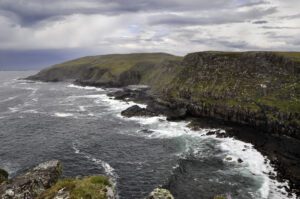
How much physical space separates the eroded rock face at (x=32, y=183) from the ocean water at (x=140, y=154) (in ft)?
37.1

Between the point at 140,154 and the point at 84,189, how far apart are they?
3416 centimetres

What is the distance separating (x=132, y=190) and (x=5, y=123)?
5979cm

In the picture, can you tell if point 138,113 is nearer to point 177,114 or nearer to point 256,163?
point 177,114

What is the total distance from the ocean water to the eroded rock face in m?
11.3

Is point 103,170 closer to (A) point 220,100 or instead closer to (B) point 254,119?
(B) point 254,119

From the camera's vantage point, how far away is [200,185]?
154ft

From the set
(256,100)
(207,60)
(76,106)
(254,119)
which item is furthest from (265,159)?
(76,106)

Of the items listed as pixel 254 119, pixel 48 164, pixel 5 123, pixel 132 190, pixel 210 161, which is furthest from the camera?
pixel 5 123

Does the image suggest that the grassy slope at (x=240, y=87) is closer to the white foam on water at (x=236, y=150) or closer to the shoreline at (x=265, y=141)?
the shoreline at (x=265, y=141)

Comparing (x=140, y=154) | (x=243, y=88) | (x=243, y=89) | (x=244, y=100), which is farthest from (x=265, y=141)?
(x=140, y=154)

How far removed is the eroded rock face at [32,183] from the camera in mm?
32438

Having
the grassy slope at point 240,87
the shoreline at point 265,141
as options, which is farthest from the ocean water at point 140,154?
the grassy slope at point 240,87

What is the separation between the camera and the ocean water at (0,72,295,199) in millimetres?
46906

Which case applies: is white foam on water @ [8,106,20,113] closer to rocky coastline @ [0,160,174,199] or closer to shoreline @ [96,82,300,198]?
shoreline @ [96,82,300,198]
